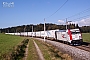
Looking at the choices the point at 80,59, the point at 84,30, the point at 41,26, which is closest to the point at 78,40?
the point at 80,59

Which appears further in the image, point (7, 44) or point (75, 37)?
point (7, 44)

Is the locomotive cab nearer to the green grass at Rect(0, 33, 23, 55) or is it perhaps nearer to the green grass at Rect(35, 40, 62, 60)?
the green grass at Rect(35, 40, 62, 60)

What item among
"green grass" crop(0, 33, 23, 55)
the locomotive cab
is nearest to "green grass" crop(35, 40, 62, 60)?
"green grass" crop(0, 33, 23, 55)

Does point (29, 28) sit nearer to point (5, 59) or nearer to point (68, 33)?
point (68, 33)

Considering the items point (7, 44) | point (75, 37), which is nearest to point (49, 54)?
point (75, 37)

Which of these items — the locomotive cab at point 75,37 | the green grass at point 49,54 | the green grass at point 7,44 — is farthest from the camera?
the locomotive cab at point 75,37

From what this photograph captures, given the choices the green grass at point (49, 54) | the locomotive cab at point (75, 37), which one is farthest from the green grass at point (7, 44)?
the locomotive cab at point (75, 37)

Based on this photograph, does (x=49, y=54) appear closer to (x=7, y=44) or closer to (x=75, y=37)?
(x=75, y=37)

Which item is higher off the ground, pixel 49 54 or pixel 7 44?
pixel 7 44

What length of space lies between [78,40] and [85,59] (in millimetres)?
16201

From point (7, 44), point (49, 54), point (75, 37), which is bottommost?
point (49, 54)

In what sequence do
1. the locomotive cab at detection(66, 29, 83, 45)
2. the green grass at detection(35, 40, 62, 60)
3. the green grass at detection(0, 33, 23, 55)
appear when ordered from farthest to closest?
the locomotive cab at detection(66, 29, 83, 45)
the green grass at detection(0, 33, 23, 55)
the green grass at detection(35, 40, 62, 60)

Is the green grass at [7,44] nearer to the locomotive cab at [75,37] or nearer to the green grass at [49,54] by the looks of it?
the green grass at [49,54]

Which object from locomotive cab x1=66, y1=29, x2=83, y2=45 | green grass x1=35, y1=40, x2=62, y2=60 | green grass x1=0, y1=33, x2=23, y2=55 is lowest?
green grass x1=35, y1=40, x2=62, y2=60
